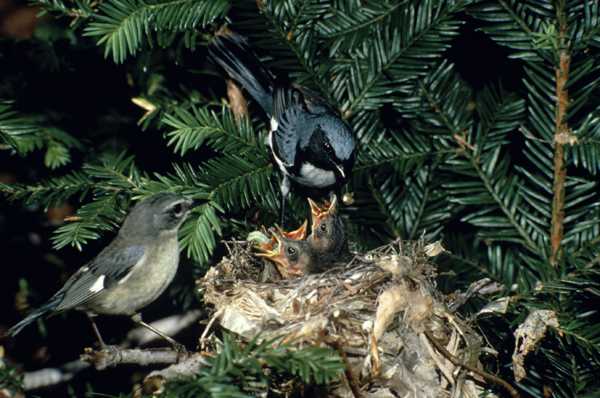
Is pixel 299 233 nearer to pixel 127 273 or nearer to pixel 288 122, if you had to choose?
pixel 288 122

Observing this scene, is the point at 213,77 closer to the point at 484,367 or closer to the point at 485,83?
the point at 485,83

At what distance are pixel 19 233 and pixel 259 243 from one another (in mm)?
1408

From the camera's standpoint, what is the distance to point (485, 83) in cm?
382

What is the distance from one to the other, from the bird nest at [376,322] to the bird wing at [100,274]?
52cm

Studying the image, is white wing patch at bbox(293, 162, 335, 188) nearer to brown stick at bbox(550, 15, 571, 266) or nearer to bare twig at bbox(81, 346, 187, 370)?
brown stick at bbox(550, 15, 571, 266)

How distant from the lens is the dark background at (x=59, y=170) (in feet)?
13.8

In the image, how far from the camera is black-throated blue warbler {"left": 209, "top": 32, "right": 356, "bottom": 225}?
3.84 meters

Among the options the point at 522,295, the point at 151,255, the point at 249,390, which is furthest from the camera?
the point at 151,255

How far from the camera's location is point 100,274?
3.66 meters

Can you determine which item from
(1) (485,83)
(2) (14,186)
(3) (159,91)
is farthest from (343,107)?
(2) (14,186)

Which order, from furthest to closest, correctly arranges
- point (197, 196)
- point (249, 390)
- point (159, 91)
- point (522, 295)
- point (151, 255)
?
point (159, 91) → point (151, 255) → point (197, 196) → point (522, 295) → point (249, 390)

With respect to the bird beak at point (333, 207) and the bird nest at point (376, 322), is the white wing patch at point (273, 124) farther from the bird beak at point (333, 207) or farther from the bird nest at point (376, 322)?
the bird nest at point (376, 322)

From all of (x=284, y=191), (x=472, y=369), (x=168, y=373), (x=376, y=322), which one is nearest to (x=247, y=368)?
(x=168, y=373)

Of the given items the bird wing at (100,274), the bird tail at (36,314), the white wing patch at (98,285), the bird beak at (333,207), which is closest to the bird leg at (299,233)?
the bird beak at (333,207)
